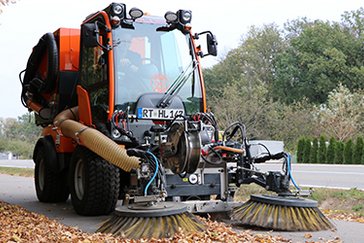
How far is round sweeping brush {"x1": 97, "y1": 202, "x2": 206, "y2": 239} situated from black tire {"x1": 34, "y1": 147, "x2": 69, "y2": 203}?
14.3ft

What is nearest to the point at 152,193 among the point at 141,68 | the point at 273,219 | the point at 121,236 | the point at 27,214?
the point at 121,236

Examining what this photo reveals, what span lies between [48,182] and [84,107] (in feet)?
7.24

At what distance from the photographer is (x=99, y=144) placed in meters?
8.17

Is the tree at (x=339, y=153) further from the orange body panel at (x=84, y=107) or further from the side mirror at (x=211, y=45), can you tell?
the orange body panel at (x=84, y=107)

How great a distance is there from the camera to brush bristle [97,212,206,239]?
6160 mm

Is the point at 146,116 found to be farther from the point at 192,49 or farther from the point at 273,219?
the point at 273,219

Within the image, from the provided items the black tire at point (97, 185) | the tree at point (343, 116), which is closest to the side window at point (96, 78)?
the black tire at point (97, 185)

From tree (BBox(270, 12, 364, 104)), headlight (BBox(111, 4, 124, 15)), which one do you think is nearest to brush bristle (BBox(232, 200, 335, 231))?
headlight (BBox(111, 4, 124, 15))

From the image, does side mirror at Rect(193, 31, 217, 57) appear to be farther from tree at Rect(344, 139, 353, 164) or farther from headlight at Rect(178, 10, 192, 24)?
tree at Rect(344, 139, 353, 164)

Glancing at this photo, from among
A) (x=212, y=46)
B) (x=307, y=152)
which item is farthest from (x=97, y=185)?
(x=307, y=152)

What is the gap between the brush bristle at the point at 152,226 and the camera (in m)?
6.16

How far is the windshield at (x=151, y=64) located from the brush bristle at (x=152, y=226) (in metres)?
2.57

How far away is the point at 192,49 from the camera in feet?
30.6

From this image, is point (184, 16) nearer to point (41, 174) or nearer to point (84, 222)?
point (84, 222)
